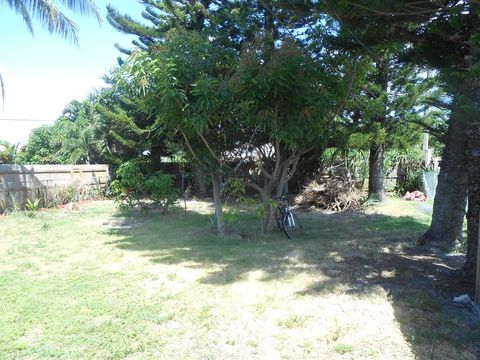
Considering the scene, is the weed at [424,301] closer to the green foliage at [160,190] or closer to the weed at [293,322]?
the weed at [293,322]

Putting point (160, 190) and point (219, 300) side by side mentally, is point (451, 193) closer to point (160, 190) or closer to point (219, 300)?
point (219, 300)

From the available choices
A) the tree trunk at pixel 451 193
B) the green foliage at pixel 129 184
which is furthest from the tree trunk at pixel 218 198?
the tree trunk at pixel 451 193

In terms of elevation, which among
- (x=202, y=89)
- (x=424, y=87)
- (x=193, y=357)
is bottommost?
(x=193, y=357)

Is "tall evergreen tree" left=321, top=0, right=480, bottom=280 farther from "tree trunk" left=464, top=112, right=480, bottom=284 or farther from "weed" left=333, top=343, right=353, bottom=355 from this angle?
"weed" left=333, top=343, right=353, bottom=355

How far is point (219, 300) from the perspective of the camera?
4148 millimetres

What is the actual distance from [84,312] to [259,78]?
3749mm

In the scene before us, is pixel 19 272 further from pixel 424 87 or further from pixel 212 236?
pixel 424 87

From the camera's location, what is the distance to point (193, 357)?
3.02 metres

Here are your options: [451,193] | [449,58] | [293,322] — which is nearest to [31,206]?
[293,322]

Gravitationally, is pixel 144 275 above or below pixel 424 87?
below

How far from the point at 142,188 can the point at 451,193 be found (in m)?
7.18

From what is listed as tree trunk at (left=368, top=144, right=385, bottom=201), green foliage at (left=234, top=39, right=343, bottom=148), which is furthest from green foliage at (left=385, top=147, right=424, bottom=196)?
green foliage at (left=234, top=39, right=343, bottom=148)

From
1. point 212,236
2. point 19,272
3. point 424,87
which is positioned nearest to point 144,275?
point 19,272

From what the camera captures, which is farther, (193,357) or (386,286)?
(386,286)
